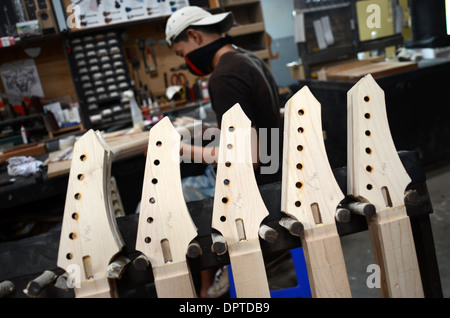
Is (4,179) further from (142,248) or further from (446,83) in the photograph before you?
(446,83)

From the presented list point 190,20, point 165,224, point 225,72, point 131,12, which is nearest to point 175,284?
point 165,224

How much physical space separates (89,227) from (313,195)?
1.56 ft

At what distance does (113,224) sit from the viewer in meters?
0.86

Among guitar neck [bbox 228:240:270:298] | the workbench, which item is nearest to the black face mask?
the workbench

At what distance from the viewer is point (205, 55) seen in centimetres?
187

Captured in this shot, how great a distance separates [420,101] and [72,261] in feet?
10.3

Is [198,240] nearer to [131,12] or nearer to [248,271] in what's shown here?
[248,271]

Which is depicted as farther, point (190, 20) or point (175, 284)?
point (190, 20)

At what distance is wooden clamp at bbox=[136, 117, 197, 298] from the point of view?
2.68ft

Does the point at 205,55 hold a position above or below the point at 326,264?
above

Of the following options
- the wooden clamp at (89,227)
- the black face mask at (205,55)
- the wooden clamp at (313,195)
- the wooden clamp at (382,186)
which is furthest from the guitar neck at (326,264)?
the black face mask at (205,55)

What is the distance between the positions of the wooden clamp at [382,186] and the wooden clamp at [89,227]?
541 mm

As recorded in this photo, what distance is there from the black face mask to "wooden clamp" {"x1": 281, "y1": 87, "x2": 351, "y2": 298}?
1074mm
